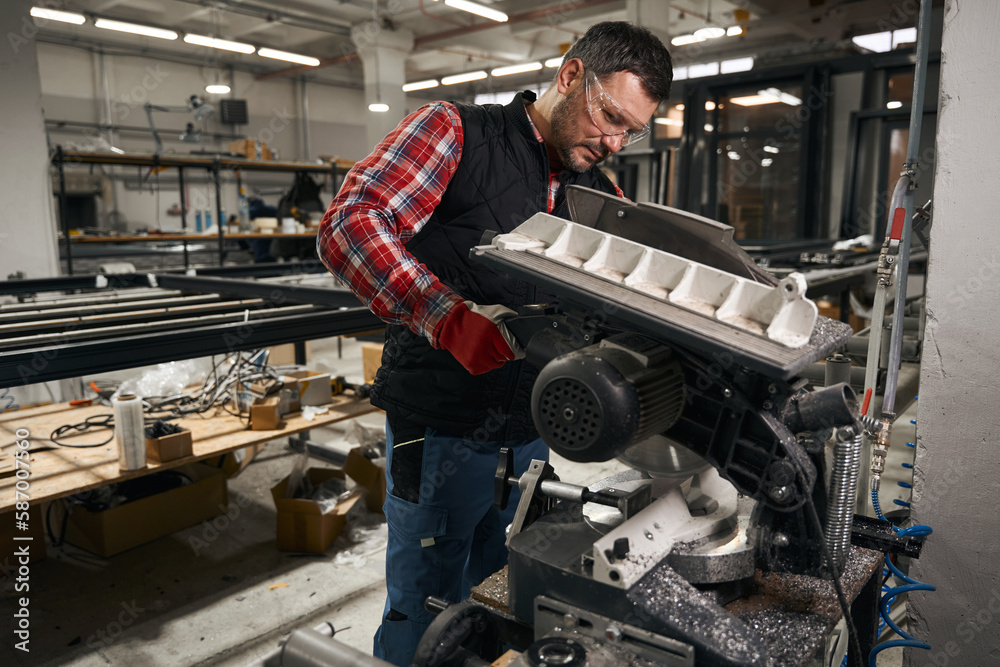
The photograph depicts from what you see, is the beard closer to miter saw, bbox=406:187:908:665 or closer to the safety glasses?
the safety glasses

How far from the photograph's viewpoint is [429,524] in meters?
1.19

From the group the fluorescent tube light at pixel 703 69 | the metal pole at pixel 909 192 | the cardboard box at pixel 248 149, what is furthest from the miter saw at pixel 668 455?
the fluorescent tube light at pixel 703 69

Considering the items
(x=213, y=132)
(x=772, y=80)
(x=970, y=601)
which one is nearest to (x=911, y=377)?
(x=970, y=601)

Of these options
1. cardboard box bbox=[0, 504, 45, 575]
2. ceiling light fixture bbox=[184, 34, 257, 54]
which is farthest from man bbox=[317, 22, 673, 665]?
ceiling light fixture bbox=[184, 34, 257, 54]

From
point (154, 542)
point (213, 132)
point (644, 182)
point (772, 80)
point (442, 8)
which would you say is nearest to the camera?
point (154, 542)

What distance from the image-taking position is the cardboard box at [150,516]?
7.34 feet

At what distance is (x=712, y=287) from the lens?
647 millimetres

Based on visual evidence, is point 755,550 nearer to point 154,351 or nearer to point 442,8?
point 154,351

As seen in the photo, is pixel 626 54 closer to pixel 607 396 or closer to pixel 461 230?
pixel 461 230

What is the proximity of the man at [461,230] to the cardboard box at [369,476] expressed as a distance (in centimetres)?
135

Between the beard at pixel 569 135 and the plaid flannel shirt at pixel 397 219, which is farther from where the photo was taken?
the beard at pixel 569 135

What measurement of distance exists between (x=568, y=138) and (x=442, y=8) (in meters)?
7.70

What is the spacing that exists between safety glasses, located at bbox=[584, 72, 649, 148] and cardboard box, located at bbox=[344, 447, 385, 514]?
70.5 inches

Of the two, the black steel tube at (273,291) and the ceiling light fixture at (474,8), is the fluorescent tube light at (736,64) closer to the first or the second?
the ceiling light fixture at (474,8)
